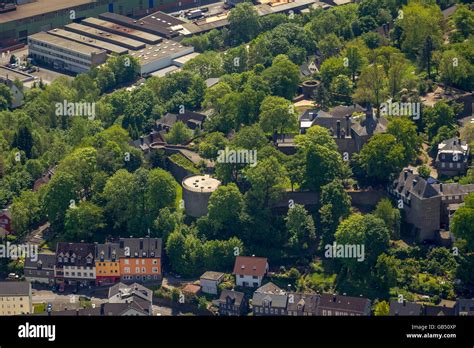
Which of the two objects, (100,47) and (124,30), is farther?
(124,30)

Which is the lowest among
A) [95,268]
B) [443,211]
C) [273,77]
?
[95,268]

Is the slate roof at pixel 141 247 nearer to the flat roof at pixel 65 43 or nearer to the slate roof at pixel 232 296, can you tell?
the slate roof at pixel 232 296

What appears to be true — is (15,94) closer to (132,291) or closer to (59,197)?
(59,197)

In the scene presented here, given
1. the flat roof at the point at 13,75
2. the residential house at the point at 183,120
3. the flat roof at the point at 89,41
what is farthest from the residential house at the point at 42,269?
the flat roof at the point at 89,41

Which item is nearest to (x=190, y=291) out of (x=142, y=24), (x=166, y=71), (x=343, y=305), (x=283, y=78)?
(x=343, y=305)

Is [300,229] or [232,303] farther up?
[300,229]

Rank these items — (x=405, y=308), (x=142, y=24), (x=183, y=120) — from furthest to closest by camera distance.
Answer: (x=142, y=24) → (x=183, y=120) → (x=405, y=308)
